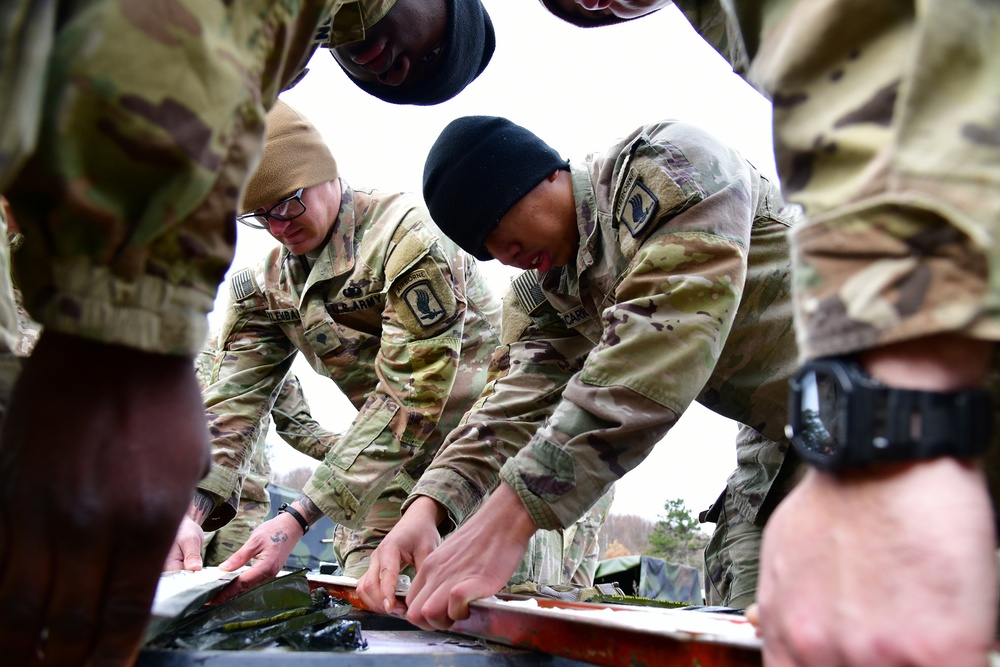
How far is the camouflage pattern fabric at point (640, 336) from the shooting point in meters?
1.71

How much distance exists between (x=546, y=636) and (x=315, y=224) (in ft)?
8.60

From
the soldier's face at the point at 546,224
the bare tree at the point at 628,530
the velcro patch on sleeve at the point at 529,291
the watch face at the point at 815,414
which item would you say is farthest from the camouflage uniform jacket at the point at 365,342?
the bare tree at the point at 628,530

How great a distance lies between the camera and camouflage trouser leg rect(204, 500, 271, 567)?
4.89 metres

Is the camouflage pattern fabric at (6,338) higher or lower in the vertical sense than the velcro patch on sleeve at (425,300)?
lower

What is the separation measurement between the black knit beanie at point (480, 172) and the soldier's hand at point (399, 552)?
34.9 inches

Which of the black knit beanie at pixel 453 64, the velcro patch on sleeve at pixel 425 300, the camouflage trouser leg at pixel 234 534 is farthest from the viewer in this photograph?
the camouflage trouser leg at pixel 234 534

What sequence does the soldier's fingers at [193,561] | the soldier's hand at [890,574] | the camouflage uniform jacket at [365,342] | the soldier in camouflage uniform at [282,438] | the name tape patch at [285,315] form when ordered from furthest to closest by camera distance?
the soldier in camouflage uniform at [282,438] → the name tape patch at [285,315] → the camouflage uniform jacket at [365,342] → the soldier's fingers at [193,561] → the soldier's hand at [890,574]

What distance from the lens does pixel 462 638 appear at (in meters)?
1.58

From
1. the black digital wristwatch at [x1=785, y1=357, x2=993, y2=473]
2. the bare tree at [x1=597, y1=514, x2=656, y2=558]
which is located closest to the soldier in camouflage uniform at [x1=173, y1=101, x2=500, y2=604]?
the black digital wristwatch at [x1=785, y1=357, x2=993, y2=473]

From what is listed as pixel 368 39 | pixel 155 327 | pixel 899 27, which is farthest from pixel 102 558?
pixel 368 39

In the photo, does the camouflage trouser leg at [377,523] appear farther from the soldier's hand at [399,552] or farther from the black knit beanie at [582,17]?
the black knit beanie at [582,17]

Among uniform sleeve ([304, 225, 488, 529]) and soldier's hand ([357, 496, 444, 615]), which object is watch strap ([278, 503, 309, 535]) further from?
soldier's hand ([357, 496, 444, 615])

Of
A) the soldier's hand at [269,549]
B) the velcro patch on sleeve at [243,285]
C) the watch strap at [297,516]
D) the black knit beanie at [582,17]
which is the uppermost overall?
the black knit beanie at [582,17]

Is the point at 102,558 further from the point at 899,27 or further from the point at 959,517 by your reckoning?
the point at 899,27
